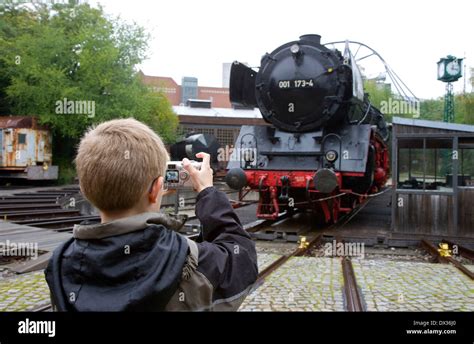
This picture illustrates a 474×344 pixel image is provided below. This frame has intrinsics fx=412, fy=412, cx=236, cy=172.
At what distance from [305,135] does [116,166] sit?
7.11 meters

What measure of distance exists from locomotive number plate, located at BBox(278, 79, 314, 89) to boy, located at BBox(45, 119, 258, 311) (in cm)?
684

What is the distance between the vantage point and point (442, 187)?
24.7 feet

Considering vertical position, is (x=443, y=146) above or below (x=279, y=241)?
above

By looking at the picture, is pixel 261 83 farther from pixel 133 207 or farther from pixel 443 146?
pixel 133 207

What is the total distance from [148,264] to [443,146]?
868 cm

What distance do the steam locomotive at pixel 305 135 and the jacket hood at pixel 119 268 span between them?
6.18 meters

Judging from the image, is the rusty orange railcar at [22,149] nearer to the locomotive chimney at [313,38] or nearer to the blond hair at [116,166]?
the locomotive chimney at [313,38]

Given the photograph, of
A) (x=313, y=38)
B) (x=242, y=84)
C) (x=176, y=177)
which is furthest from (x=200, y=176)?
(x=242, y=84)

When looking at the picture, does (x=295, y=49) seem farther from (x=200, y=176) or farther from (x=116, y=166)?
(x=116, y=166)

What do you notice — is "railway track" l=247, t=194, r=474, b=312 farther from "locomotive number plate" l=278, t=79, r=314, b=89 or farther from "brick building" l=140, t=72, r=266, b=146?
"brick building" l=140, t=72, r=266, b=146

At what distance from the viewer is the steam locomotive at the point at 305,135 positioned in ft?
24.6
